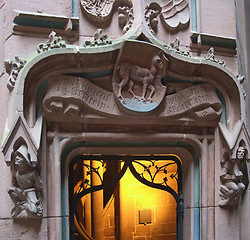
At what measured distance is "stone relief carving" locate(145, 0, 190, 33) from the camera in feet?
12.5

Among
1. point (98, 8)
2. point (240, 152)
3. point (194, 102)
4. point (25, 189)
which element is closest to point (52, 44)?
point (98, 8)

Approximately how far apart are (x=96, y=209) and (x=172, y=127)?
2.76m

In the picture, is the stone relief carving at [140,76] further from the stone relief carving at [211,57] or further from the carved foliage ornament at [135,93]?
the stone relief carving at [211,57]

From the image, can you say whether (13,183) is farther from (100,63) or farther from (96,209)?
(96,209)

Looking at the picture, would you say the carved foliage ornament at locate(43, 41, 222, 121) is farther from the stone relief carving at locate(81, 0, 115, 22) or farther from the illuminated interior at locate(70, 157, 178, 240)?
the illuminated interior at locate(70, 157, 178, 240)

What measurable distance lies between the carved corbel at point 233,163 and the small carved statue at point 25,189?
68.0 inches

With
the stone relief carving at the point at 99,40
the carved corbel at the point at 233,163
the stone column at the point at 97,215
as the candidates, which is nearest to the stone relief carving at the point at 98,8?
the stone relief carving at the point at 99,40

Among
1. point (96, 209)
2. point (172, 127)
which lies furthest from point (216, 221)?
point (96, 209)

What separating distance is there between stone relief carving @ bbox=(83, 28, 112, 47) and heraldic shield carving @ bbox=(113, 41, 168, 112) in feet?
0.50

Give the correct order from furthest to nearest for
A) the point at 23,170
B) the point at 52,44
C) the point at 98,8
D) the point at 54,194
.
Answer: the point at 98,8, the point at 54,194, the point at 52,44, the point at 23,170

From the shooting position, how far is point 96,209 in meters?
6.15

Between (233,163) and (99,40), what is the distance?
1.69 m

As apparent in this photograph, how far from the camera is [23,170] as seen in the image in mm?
3172

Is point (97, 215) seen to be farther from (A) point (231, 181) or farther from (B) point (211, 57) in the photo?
(B) point (211, 57)
